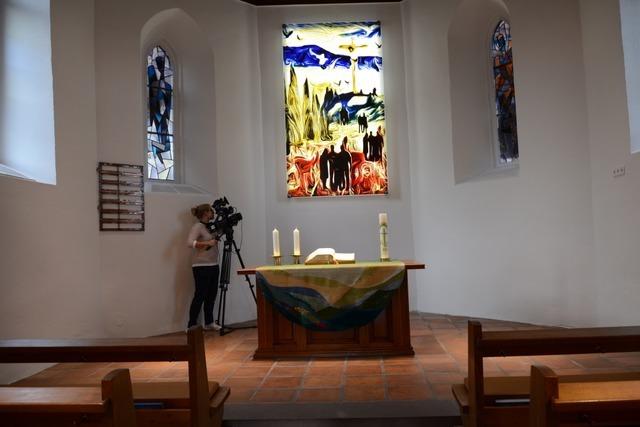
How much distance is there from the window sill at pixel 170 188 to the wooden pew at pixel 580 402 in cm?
585

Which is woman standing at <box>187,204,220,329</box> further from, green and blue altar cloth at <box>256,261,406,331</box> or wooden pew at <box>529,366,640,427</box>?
wooden pew at <box>529,366,640,427</box>

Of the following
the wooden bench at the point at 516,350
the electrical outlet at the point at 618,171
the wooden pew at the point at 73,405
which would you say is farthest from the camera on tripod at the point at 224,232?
the wooden pew at the point at 73,405

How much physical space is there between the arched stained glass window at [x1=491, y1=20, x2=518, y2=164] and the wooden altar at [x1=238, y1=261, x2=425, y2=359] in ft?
10.1

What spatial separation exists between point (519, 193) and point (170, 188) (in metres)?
4.44

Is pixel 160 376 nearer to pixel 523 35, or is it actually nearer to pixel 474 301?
pixel 474 301

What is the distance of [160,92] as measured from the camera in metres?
7.48

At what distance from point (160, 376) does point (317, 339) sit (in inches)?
57.3

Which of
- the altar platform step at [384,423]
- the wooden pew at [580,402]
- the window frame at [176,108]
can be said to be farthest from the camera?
the window frame at [176,108]

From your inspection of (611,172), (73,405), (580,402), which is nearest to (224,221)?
(611,172)

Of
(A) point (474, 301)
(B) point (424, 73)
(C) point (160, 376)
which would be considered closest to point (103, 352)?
(C) point (160, 376)

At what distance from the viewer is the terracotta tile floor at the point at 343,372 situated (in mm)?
3803

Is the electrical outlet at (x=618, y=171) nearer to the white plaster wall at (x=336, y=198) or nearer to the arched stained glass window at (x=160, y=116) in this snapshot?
the white plaster wall at (x=336, y=198)

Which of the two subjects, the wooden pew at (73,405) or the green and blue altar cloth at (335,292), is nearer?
the wooden pew at (73,405)

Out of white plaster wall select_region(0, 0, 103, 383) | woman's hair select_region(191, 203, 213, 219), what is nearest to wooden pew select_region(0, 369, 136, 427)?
white plaster wall select_region(0, 0, 103, 383)
